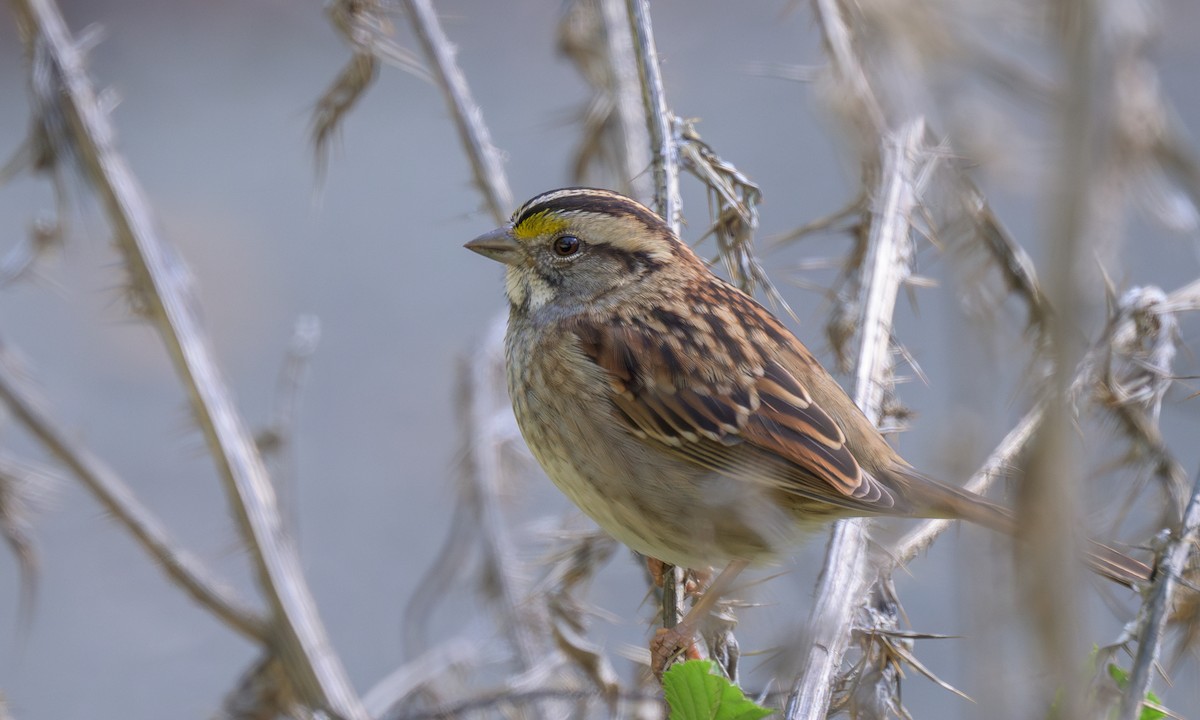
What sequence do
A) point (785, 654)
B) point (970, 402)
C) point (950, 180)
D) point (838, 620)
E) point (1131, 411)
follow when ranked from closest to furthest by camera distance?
1. point (970, 402)
2. point (950, 180)
3. point (785, 654)
4. point (838, 620)
5. point (1131, 411)

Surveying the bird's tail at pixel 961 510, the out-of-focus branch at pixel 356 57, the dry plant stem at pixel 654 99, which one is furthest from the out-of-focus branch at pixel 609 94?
the bird's tail at pixel 961 510

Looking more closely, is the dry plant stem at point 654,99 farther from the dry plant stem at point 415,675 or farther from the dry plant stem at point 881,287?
the dry plant stem at point 415,675

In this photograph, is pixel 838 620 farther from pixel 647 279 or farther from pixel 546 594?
pixel 647 279

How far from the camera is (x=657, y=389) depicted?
2.66 meters

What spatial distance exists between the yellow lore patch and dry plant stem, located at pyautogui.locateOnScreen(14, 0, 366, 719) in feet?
2.68

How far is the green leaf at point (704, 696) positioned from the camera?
1783 millimetres

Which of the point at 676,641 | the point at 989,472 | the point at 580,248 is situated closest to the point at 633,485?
the point at 676,641

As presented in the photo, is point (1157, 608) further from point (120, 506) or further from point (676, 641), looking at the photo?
point (120, 506)

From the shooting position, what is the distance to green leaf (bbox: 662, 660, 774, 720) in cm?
178

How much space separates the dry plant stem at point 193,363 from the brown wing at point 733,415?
34.8 inches

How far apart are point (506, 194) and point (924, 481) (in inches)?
47.8

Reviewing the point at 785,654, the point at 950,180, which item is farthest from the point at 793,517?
the point at 950,180

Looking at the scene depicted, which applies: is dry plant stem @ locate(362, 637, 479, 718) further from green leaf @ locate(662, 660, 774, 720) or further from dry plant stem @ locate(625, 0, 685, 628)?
green leaf @ locate(662, 660, 774, 720)

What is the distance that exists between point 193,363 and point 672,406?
1148 millimetres
